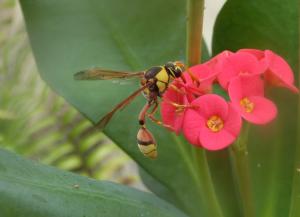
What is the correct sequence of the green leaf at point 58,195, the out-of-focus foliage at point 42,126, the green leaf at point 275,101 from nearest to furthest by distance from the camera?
the green leaf at point 58,195, the green leaf at point 275,101, the out-of-focus foliage at point 42,126

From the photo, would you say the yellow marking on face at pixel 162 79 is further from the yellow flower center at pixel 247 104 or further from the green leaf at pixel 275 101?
the green leaf at pixel 275 101

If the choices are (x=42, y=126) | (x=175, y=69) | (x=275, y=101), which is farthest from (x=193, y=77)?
(x=42, y=126)

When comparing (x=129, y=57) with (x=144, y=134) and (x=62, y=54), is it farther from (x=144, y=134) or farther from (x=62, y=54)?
(x=144, y=134)

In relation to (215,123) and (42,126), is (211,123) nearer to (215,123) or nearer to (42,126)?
(215,123)

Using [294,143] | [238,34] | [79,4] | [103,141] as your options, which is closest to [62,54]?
[79,4]

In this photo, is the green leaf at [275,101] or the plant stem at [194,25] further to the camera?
the green leaf at [275,101]

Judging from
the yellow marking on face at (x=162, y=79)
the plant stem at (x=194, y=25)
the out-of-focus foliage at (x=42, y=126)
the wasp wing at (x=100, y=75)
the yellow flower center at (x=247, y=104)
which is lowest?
the out-of-focus foliage at (x=42, y=126)

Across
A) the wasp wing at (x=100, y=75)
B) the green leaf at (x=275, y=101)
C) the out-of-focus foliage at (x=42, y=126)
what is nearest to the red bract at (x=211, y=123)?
the wasp wing at (x=100, y=75)

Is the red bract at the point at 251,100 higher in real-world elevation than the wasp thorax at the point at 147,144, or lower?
higher
